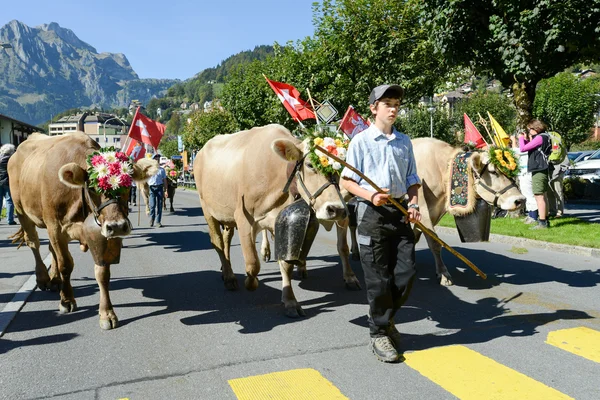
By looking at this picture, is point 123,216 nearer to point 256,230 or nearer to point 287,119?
point 256,230

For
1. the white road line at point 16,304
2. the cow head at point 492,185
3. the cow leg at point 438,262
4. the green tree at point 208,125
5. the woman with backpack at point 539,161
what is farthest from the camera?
the green tree at point 208,125

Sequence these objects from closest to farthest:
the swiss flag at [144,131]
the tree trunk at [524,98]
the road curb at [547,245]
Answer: the swiss flag at [144,131]
the road curb at [547,245]
the tree trunk at [524,98]

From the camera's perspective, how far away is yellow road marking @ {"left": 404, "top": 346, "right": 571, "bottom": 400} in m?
3.44

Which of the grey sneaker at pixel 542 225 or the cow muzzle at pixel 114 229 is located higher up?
the cow muzzle at pixel 114 229

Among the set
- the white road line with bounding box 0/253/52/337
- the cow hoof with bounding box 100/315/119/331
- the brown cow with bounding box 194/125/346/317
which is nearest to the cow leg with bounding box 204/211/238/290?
the brown cow with bounding box 194/125/346/317

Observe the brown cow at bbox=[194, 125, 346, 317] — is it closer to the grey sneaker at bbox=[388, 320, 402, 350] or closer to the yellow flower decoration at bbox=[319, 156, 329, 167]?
the yellow flower decoration at bbox=[319, 156, 329, 167]

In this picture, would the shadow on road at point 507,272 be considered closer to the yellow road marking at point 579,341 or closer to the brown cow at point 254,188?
the yellow road marking at point 579,341

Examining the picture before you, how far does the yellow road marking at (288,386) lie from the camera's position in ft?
11.5

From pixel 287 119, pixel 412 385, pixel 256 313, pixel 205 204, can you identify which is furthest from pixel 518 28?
pixel 287 119

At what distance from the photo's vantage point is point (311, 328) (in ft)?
16.4

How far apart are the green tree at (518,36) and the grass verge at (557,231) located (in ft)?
9.87

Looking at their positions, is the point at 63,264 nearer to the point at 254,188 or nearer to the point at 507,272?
the point at 254,188

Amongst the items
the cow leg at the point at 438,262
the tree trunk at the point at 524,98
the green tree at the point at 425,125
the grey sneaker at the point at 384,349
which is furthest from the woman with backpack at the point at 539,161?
the green tree at the point at 425,125

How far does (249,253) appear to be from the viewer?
18.7ft
